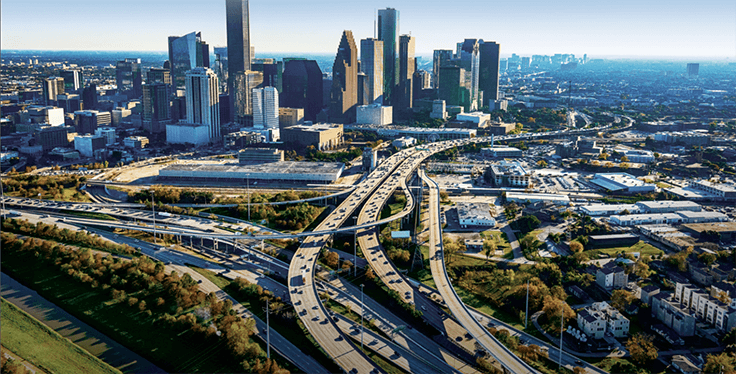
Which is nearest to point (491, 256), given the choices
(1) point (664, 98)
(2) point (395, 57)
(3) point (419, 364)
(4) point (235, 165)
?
(3) point (419, 364)

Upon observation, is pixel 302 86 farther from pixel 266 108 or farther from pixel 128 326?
pixel 128 326

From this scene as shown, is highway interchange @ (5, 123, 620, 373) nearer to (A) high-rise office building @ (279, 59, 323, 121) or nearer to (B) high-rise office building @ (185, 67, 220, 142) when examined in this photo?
(B) high-rise office building @ (185, 67, 220, 142)

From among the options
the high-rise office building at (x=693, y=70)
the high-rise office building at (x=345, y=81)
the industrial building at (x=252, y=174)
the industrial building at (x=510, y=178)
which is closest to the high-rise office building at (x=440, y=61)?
the high-rise office building at (x=345, y=81)

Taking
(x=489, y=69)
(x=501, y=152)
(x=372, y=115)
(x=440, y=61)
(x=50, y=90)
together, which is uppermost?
(x=440, y=61)

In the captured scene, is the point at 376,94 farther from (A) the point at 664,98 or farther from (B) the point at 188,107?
(A) the point at 664,98

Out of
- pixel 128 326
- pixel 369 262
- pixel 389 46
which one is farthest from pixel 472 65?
pixel 128 326

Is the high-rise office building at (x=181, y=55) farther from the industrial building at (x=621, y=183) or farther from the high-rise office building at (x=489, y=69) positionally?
the industrial building at (x=621, y=183)
